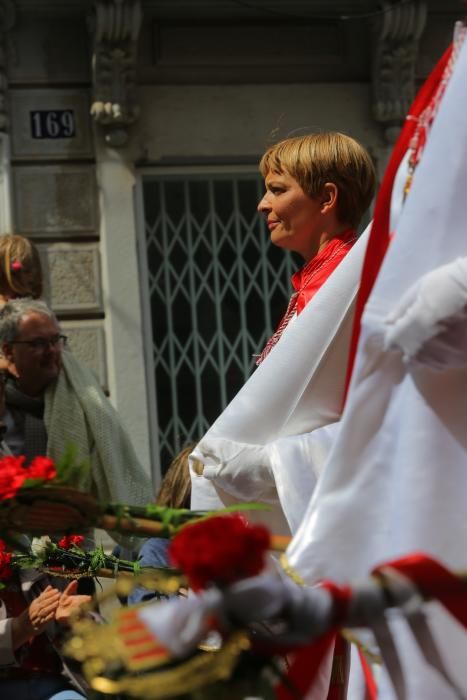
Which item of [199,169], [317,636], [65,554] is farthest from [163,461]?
[317,636]

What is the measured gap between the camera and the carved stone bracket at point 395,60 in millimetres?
8383

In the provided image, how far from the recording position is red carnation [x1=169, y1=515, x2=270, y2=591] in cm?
179

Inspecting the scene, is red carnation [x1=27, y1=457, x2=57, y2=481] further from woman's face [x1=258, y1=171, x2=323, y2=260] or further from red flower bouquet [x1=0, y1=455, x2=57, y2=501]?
woman's face [x1=258, y1=171, x2=323, y2=260]

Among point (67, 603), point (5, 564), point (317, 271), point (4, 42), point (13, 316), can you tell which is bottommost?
point (67, 603)

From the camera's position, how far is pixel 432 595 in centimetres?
189

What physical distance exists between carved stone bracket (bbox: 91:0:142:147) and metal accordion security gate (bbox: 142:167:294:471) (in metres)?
0.38

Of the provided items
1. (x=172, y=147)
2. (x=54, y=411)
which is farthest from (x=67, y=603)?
(x=172, y=147)

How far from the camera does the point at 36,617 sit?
4.18m

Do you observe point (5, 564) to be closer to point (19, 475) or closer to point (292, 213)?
point (292, 213)

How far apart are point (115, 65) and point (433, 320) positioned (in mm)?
6058

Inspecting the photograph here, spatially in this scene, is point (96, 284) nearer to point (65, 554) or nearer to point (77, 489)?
point (65, 554)

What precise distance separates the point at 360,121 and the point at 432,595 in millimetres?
6788

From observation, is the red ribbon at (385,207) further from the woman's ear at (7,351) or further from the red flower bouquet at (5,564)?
the woman's ear at (7,351)

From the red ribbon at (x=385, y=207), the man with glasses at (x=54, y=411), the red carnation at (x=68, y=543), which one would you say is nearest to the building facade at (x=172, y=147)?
the man with glasses at (x=54, y=411)
